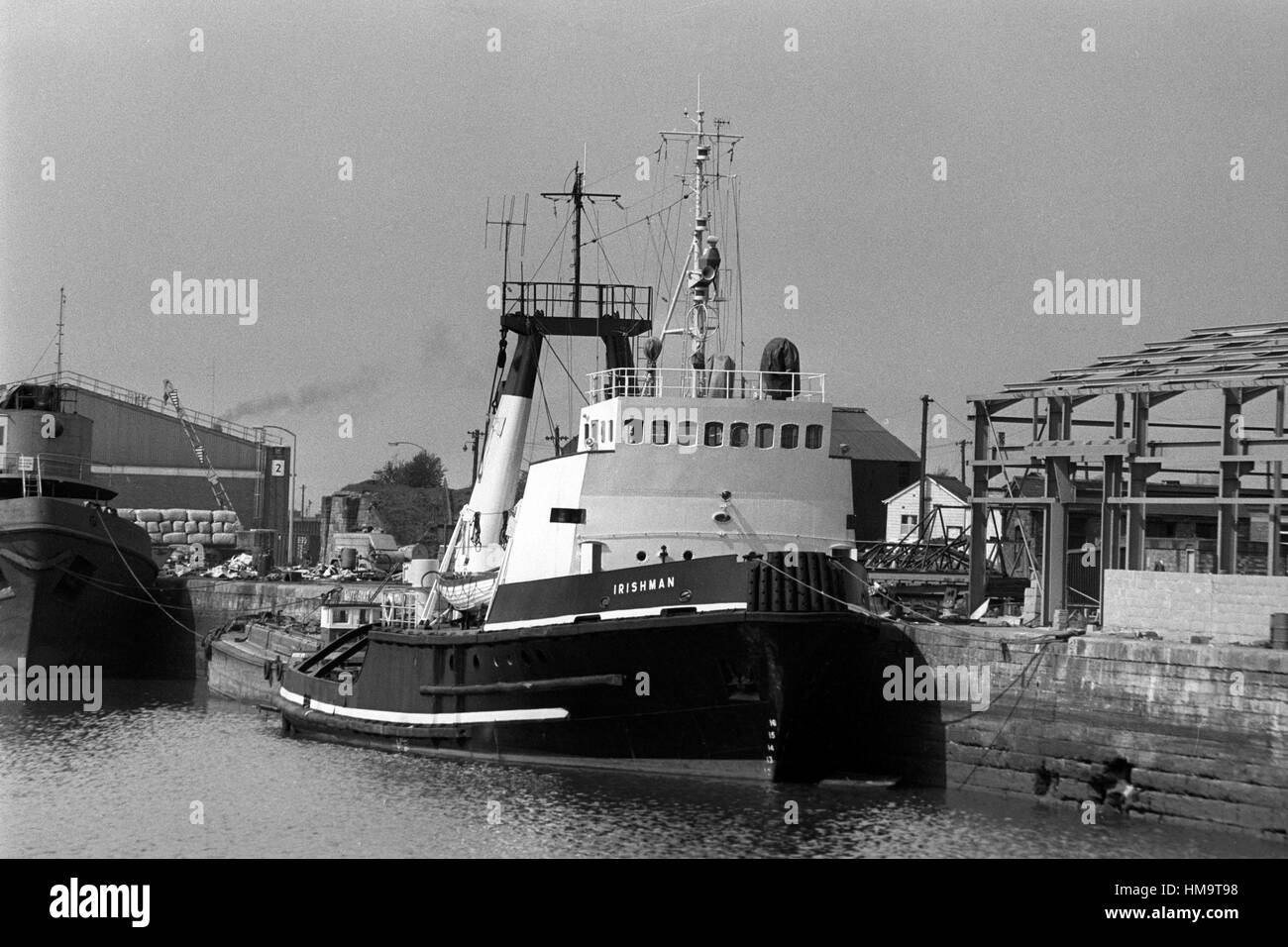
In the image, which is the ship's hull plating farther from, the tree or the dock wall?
the tree

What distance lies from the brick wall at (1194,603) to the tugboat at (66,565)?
102ft

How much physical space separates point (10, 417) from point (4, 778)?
26357 mm

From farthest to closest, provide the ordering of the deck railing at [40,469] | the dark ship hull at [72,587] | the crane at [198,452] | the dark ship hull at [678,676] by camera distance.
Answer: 1. the crane at [198,452]
2. the deck railing at [40,469]
3. the dark ship hull at [72,587]
4. the dark ship hull at [678,676]

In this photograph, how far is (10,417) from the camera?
54094 millimetres

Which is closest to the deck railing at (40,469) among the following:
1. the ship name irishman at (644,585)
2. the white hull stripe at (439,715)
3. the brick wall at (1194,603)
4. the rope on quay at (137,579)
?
the rope on quay at (137,579)

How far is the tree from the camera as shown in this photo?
119 m

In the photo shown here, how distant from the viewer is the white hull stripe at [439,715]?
30391 mm

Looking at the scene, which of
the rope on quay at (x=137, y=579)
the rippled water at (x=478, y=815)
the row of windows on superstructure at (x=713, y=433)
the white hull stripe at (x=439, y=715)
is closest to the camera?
the rippled water at (x=478, y=815)

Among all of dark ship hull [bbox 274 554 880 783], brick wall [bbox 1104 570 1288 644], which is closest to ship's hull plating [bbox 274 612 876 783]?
dark ship hull [bbox 274 554 880 783]

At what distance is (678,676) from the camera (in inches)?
1120

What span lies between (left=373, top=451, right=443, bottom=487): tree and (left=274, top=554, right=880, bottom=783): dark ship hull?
8758 cm

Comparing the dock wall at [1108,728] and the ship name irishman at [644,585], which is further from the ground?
the ship name irishman at [644,585]

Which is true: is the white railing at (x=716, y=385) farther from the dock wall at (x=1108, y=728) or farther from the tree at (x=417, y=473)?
the tree at (x=417, y=473)
